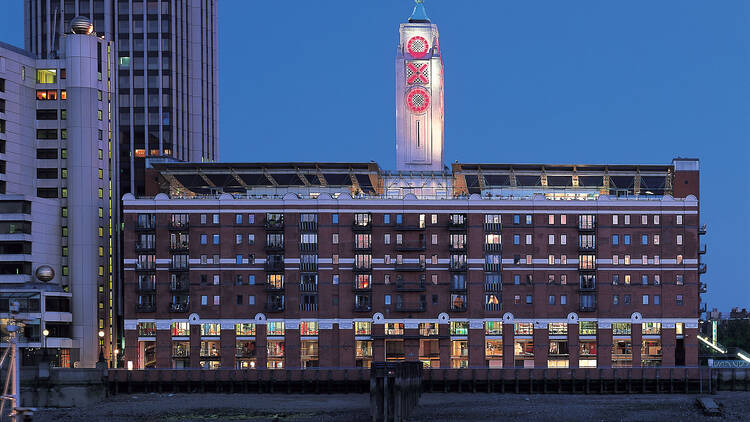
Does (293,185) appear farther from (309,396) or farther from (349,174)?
(309,396)

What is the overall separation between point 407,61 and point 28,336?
6879 cm

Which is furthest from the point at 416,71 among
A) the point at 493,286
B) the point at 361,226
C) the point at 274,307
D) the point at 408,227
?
the point at 274,307

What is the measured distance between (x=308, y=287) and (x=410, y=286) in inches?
542

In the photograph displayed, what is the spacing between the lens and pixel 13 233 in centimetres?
17300

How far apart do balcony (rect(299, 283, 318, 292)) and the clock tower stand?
29.6 m

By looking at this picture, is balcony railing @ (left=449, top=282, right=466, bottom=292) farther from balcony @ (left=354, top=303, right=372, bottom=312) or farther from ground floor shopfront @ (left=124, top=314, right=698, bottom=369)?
balcony @ (left=354, top=303, right=372, bottom=312)

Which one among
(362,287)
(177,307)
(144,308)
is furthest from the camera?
(362,287)

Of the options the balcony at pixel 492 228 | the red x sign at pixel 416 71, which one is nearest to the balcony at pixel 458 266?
the balcony at pixel 492 228

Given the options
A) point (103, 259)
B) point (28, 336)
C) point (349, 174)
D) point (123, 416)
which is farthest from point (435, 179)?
point (123, 416)

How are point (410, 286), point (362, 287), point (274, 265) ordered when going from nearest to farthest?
1. point (274, 265)
2. point (362, 287)
3. point (410, 286)

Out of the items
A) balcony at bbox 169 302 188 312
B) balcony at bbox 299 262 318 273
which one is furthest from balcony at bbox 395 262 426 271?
balcony at bbox 169 302 188 312

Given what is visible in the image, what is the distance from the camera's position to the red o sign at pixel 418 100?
195625 millimetres

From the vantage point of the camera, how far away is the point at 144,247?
17438 cm

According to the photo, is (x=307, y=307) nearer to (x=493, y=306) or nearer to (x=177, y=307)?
(x=177, y=307)
